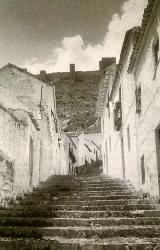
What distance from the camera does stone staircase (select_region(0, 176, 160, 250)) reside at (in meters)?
7.79

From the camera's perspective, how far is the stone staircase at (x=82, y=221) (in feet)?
25.6

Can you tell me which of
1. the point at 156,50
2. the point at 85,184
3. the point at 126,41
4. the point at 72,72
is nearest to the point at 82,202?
the point at 85,184

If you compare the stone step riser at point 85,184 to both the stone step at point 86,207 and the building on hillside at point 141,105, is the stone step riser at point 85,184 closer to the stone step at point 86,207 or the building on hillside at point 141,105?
the building on hillside at point 141,105

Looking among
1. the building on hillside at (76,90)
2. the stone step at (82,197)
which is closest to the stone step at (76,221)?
the stone step at (82,197)

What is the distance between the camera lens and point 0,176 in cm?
1046

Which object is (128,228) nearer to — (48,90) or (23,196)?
(23,196)

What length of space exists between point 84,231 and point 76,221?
0.91 m

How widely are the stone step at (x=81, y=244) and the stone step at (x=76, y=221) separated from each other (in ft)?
3.66

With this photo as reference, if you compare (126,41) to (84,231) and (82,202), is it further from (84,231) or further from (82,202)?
(84,231)

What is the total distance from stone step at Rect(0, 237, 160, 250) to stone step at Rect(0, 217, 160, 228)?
3.66 feet

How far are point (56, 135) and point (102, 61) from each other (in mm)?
17960

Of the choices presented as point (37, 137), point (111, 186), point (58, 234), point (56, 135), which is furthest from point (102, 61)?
point (58, 234)

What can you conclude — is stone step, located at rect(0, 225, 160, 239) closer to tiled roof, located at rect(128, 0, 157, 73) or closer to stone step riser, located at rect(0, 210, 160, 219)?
stone step riser, located at rect(0, 210, 160, 219)

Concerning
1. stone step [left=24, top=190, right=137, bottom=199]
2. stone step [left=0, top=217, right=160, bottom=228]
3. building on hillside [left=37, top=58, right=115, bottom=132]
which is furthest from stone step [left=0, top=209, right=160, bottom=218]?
building on hillside [left=37, top=58, right=115, bottom=132]
